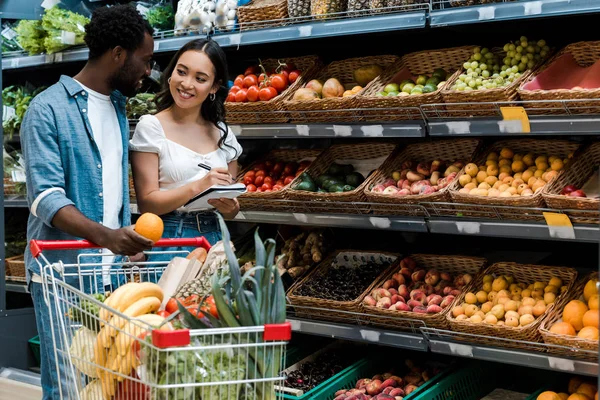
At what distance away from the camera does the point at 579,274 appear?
11.7 feet

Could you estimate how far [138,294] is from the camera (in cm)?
210

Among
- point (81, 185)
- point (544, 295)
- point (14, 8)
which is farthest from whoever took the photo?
point (14, 8)

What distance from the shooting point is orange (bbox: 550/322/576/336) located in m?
3.02

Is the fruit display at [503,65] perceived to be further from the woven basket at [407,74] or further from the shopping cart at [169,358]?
the shopping cart at [169,358]

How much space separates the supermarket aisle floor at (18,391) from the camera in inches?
183

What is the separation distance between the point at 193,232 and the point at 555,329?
4.92 ft

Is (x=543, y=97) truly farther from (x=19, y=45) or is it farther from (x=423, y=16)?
(x=19, y=45)

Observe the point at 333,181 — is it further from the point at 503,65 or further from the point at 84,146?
the point at 84,146

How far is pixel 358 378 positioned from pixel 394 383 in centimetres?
22

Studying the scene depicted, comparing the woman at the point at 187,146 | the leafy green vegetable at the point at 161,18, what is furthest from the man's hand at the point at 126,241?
the leafy green vegetable at the point at 161,18

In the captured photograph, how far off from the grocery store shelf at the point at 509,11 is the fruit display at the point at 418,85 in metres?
0.32

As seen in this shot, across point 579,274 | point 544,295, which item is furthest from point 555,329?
point 579,274

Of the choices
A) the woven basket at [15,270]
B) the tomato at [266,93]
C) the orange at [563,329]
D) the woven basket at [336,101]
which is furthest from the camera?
the woven basket at [15,270]

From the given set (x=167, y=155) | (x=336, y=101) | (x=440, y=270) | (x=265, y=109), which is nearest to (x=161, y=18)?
(x=265, y=109)
